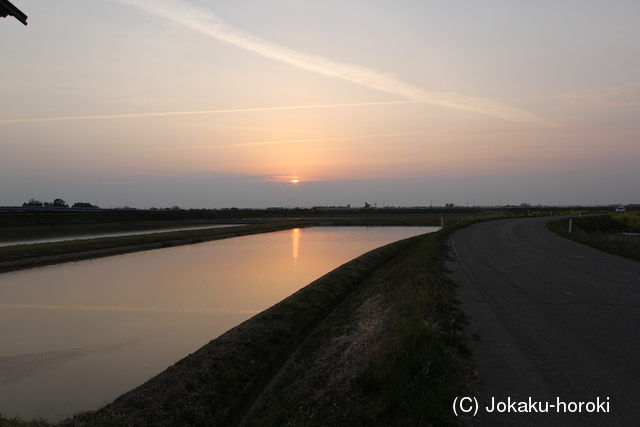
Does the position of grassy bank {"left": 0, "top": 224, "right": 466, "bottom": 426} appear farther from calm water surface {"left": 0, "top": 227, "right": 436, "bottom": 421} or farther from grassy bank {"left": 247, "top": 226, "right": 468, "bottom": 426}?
calm water surface {"left": 0, "top": 227, "right": 436, "bottom": 421}

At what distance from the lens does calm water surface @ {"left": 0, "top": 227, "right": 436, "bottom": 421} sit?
28.9 feet

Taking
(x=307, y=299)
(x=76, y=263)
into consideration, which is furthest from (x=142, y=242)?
(x=307, y=299)

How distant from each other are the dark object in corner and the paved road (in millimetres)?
9317

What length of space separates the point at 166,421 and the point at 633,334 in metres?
9.24

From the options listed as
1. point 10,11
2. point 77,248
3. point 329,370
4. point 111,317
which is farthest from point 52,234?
point 329,370

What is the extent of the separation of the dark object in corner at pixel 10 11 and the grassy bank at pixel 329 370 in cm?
664

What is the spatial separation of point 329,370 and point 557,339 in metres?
4.77

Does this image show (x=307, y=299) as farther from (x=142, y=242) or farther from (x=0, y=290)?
(x=142, y=242)

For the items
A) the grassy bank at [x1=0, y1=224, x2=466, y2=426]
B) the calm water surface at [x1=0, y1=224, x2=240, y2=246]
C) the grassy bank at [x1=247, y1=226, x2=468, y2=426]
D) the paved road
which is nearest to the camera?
the paved road

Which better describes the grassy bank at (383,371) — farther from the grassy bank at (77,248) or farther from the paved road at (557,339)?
the grassy bank at (77,248)

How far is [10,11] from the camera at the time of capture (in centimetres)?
624

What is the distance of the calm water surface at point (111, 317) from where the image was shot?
8.81 meters

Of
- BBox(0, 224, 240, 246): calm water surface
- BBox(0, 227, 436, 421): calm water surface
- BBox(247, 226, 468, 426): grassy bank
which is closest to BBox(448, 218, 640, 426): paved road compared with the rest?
BBox(247, 226, 468, 426): grassy bank

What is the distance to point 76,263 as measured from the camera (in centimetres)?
2567
